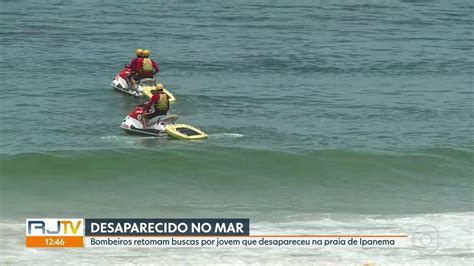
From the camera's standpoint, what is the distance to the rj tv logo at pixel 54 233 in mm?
18109

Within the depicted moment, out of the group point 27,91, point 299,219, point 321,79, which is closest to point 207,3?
point 321,79

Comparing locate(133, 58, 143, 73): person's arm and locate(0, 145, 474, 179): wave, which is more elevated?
locate(133, 58, 143, 73): person's arm

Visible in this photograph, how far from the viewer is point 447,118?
31953 millimetres

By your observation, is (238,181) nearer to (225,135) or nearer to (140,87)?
(225,135)

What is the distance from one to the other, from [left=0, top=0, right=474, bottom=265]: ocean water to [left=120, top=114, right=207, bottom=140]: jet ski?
24 cm

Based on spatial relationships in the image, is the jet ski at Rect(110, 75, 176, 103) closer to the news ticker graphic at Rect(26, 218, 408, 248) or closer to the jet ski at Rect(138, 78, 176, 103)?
the jet ski at Rect(138, 78, 176, 103)

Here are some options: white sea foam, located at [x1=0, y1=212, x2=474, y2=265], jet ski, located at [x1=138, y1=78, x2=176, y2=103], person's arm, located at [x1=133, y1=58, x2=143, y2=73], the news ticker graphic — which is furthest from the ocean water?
person's arm, located at [x1=133, y1=58, x2=143, y2=73]

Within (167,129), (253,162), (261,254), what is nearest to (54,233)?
(261,254)

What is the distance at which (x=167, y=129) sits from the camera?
27.2 m

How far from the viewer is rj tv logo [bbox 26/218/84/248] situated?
1811 cm

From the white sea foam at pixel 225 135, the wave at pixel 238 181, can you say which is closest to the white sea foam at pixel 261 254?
the wave at pixel 238 181

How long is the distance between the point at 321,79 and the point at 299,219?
666 inches

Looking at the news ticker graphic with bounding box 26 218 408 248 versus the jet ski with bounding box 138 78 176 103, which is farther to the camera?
the jet ski with bounding box 138 78 176 103

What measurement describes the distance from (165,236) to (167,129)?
8.83 metres
